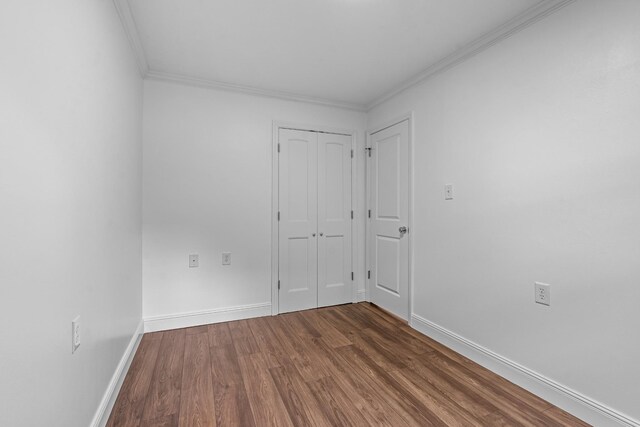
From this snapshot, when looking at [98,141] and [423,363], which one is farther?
[423,363]

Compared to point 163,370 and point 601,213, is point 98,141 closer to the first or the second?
point 163,370

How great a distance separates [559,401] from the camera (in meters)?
1.64

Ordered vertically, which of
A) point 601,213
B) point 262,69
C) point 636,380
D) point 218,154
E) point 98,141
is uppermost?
point 262,69

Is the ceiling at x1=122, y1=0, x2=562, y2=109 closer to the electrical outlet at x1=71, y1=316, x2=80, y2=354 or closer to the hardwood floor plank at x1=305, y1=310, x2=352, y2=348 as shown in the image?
the electrical outlet at x1=71, y1=316, x2=80, y2=354

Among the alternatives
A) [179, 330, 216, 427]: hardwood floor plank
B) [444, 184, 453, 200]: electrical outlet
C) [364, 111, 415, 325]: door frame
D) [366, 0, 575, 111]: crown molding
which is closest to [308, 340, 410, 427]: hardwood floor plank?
[179, 330, 216, 427]: hardwood floor plank

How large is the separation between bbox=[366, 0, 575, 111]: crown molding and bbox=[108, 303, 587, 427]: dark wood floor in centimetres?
228

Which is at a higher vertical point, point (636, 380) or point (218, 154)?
point (218, 154)

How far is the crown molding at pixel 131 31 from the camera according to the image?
173 cm

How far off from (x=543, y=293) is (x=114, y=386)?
2.58 m

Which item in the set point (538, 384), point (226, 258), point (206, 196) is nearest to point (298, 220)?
point (226, 258)

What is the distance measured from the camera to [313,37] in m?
2.08

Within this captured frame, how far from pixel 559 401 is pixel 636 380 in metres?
0.41

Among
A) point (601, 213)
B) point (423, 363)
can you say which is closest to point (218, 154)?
point (423, 363)

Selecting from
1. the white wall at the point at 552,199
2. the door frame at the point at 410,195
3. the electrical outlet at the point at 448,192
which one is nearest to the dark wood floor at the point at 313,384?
the white wall at the point at 552,199
